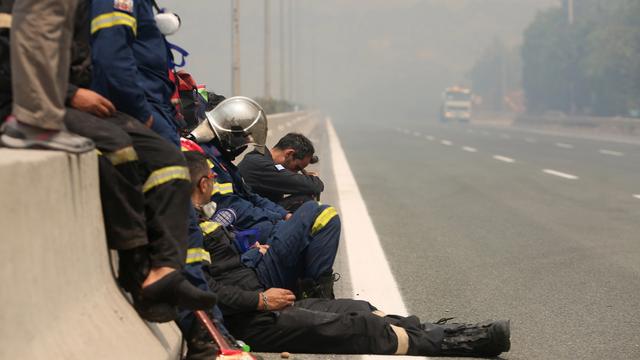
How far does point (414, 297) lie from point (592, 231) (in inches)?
170

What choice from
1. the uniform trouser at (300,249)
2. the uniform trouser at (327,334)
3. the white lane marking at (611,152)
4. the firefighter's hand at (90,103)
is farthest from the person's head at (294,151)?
the white lane marking at (611,152)

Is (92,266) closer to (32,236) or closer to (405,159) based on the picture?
(32,236)

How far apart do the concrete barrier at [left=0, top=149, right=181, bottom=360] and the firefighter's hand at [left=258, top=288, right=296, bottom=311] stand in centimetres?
111

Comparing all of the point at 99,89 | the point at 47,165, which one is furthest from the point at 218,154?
the point at 47,165

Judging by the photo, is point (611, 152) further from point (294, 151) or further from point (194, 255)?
point (194, 255)

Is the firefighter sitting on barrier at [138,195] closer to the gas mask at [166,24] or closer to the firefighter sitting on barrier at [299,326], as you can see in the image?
the gas mask at [166,24]

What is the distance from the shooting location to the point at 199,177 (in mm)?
4777

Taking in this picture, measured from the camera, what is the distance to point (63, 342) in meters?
3.06

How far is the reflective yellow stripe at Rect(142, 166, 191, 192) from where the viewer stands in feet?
12.3

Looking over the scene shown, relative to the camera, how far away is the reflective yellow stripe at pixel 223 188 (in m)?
5.90

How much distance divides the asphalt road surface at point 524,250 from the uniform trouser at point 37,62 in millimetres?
2732

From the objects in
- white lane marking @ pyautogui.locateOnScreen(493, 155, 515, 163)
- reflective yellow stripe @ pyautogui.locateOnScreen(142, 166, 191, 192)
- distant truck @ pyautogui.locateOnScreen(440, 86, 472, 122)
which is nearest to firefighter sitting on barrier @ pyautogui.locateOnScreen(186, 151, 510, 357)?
reflective yellow stripe @ pyautogui.locateOnScreen(142, 166, 191, 192)

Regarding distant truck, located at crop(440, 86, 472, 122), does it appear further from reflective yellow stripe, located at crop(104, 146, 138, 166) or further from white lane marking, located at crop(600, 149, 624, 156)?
reflective yellow stripe, located at crop(104, 146, 138, 166)

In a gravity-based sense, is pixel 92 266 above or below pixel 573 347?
above
